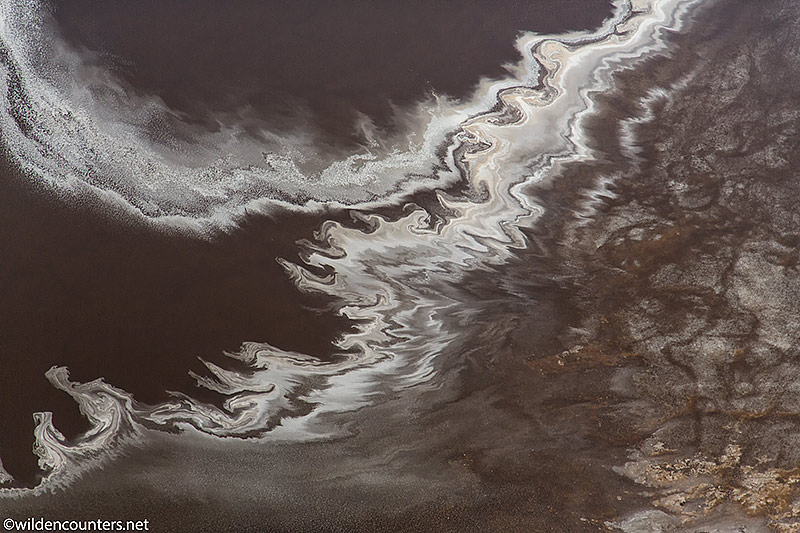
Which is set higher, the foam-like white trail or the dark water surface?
the dark water surface

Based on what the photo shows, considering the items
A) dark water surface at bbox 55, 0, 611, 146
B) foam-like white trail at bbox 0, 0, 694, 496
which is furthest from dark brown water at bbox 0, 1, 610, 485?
foam-like white trail at bbox 0, 0, 694, 496

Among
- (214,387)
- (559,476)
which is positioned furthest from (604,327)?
(214,387)

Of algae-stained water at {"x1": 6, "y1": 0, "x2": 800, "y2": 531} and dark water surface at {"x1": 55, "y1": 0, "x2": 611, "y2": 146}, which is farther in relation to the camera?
dark water surface at {"x1": 55, "y1": 0, "x2": 611, "y2": 146}

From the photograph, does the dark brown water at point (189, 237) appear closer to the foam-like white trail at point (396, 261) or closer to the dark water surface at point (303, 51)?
the dark water surface at point (303, 51)

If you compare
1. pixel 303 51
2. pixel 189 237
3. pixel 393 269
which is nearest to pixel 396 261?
pixel 393 269

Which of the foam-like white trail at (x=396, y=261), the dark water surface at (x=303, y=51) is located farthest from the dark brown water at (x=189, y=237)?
the foam-like white trail at (x=396, y=261)

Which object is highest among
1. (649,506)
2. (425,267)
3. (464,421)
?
(425,267)

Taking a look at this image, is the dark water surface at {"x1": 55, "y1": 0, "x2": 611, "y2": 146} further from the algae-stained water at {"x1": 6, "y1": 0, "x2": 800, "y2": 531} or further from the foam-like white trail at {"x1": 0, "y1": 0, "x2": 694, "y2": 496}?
the foam-like white trail at {"x1": 0, "y1": 0, "x2": 694, "y2": 496}

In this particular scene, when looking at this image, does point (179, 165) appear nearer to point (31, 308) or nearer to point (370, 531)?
point (31, 308)

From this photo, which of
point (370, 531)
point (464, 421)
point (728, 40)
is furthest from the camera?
point (728, 40)
